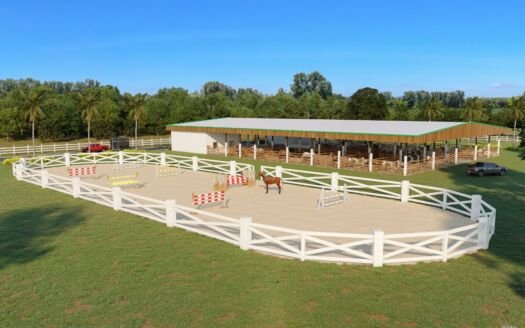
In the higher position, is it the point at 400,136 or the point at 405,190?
the point at 400,136

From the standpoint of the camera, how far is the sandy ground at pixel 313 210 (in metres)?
A: 14.2

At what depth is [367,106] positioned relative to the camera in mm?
81438

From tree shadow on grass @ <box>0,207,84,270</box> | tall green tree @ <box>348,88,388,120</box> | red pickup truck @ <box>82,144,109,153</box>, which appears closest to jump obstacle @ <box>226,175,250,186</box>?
tree shadow on grass @ <box>0,207,84,270</box>

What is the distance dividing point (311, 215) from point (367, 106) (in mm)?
70113

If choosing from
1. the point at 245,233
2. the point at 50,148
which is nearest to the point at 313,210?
the point at 245,233

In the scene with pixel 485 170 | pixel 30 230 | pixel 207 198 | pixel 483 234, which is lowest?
pixel 30 230

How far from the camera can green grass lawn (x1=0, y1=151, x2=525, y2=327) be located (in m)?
7.45

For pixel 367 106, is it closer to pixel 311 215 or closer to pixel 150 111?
pixel 150 111

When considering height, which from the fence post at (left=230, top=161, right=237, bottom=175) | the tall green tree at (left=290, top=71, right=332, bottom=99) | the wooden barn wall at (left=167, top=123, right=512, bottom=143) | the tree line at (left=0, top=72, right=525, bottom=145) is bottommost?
the fence post at (left=230, top=161, right=237, bottom=175)

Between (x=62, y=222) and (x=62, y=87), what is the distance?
175 m

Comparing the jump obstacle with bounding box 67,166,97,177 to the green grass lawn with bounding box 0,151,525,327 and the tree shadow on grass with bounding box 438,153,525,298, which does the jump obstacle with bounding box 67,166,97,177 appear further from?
the tree shadow on grass with bounding box 438,153,525,298

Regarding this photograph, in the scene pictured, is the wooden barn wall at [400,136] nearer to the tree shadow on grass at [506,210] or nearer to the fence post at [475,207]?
the tree shadow on grass at [506,210]

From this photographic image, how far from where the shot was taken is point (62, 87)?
168m

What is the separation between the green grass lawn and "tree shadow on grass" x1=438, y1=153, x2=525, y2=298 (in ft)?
0.22
